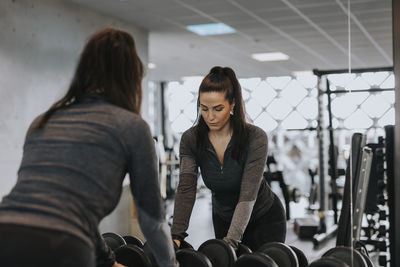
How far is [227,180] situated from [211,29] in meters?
4.05

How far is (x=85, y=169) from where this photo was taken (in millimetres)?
1097

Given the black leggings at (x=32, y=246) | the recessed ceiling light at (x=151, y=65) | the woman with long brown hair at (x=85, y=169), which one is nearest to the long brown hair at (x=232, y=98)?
the woman with long brown hair at (x=85, y=169)

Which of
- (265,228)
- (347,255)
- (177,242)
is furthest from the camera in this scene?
(265,228)

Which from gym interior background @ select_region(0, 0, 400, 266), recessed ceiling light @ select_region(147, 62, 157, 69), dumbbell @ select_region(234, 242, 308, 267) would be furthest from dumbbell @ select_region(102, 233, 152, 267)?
recessed ceiling light @ select_region(147, 62, 157, 69)

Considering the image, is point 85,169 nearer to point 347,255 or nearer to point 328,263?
point 328,263

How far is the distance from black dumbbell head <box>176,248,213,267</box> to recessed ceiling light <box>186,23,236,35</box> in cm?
432

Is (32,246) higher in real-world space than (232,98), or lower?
lower

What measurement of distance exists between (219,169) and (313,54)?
17.3 feet

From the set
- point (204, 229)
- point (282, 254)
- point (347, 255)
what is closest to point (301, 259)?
point (282, 254)

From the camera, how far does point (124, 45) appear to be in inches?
47.2

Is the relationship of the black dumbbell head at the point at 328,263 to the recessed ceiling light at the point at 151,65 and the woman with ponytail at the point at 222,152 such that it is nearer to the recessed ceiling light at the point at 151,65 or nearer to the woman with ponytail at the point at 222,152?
the woman with ponytail at the point at 222,152

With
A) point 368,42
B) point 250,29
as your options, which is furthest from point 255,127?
point 368,42

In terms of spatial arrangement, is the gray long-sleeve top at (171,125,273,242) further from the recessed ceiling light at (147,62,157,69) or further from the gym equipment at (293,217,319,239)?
the recessed ceiling light at (147,62,157,69)

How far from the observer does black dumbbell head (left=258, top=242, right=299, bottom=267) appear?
1.61 meters
